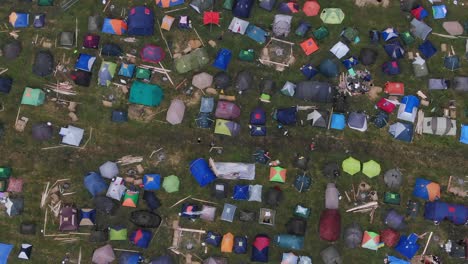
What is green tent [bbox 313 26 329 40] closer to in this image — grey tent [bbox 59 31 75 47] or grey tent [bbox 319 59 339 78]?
grey tent [bbox 319 59 339 78]

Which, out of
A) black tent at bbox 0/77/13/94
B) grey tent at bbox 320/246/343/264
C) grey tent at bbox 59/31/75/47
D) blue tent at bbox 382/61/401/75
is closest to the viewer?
grey tent at bbox 320/246/343/264

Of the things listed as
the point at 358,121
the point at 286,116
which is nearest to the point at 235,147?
the point at 286,116

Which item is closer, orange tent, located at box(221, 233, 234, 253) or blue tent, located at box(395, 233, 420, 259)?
blue tent, located at box(395, 233, 420, 259)

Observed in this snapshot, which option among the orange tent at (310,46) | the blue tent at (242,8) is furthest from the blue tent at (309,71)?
the blue tent at (242,8)

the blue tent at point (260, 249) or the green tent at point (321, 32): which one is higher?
the green tent at point (321, 32)

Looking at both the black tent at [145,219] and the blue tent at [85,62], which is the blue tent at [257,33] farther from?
the black tent at [145,219]

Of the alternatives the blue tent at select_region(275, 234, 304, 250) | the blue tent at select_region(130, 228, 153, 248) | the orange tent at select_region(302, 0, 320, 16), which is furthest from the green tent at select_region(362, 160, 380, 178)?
the blue tent at select_region(130, 228, 153, 248)

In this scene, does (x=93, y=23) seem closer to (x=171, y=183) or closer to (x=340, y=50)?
(x=171, y=183)
